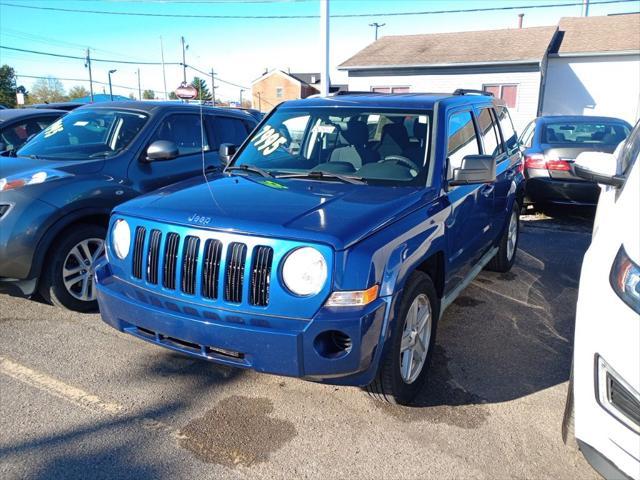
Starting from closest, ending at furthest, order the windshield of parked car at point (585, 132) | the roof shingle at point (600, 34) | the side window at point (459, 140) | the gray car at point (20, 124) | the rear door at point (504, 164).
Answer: the side window at point (459, 140) < the rear door at point (504, 164) < the gray car at point (20, 124) < the windshield of parked car at point (585, 132) < the roof shingle at point (600, 34)

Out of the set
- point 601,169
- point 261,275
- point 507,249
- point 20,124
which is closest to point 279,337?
point 261,275

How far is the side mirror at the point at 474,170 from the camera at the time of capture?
3404mm

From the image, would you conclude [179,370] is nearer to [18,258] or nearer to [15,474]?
[15,474]

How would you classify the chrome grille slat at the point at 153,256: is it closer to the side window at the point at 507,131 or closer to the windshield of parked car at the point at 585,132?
the side window at the point at 507,131

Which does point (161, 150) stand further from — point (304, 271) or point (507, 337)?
point (507, 337)

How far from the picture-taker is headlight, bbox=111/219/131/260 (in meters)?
3.07

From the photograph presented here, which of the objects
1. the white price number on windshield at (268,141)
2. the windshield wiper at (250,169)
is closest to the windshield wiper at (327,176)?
the windshield wiper at (250,169)

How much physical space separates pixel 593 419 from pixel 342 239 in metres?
1.28

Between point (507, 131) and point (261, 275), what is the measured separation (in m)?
4.10

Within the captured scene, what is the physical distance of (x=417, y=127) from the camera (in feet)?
12.3

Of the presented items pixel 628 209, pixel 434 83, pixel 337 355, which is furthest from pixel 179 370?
pixel 434 83

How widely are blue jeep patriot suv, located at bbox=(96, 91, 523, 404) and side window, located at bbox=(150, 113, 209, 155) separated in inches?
54.9

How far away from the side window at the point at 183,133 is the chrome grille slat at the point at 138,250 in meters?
2.31

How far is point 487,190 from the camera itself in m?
4.41
